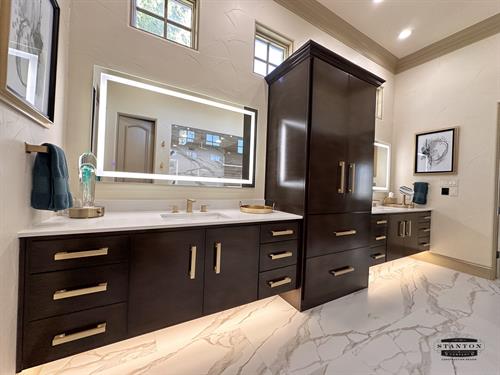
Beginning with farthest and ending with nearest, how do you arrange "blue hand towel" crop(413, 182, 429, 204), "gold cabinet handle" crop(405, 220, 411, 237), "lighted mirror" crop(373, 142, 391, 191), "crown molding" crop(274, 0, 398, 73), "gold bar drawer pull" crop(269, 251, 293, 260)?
1. "lighted mirror" crop(373, 142, 391, 191)
2. "blue hand towel" crop(413, 182, 429, 204)
3. "gold cabinet handle" crop(405, 220, 411, 237)
4. "crown molding" crop(274, 0, 398, 73)
5. "gold bar drawer pull" crop(269, 251, 293, 260)

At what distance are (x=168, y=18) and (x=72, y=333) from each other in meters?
2.41

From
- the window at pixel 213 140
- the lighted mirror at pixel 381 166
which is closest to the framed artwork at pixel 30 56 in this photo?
the window at pixel 213 140

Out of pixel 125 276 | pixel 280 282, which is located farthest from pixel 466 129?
pixel 125 276

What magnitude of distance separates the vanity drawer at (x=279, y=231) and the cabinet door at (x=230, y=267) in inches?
2.6

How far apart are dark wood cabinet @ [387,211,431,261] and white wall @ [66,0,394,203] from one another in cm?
179

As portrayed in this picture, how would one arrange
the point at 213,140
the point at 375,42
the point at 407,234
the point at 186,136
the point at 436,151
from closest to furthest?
1. the point at 186,136
2. the point at 213,140
3. the point at 407,234
4. the point at 436,151
5. the point at 375,42

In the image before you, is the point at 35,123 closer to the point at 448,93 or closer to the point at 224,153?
the point at 224,153

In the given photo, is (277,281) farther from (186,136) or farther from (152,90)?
(152,90)

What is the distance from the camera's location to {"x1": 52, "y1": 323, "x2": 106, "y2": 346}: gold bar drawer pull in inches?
39.8

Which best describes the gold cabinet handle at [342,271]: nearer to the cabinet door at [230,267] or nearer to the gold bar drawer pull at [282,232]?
the gold bar drawer pull at [282,232]

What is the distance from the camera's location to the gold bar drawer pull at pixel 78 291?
3.29ft

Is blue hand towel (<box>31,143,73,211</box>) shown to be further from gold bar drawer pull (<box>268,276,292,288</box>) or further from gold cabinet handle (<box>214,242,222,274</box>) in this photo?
gold bar drawer pull (<box>268,276,292,288</box>)

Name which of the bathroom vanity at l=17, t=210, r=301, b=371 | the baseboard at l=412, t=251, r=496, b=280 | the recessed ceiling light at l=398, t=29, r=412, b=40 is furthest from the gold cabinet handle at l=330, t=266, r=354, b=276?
the recessed ceiling light at l=398, t=29, r=412, b=40

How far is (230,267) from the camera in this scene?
1.49 m
